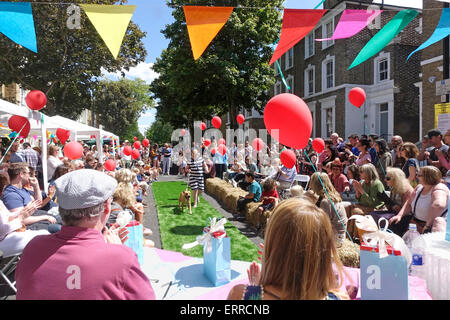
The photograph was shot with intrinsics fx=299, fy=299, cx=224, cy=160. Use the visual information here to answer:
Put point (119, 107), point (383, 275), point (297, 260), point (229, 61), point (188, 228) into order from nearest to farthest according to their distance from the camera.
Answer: point (297, 260)
point (383, 275)
point (188, 228)
point (229, 61)
point (119, 107)

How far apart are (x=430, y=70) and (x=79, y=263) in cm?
1582

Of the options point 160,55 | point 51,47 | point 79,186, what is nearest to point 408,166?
point 79,186

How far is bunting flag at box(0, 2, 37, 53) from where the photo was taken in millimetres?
3500

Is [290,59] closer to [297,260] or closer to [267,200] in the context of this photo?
[267,200]

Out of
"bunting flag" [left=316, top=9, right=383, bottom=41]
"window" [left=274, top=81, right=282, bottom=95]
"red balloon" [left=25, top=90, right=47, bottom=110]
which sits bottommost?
"red balloon" [left=25, top=90, right=47, bottom=110]

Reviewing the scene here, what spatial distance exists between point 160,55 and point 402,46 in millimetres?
23678

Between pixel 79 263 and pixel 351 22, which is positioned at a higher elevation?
pixel 351 22

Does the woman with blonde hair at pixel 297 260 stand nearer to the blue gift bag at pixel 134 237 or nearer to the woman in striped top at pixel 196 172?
the blue gift bag at pixel 134 237

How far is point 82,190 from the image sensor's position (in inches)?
62.0

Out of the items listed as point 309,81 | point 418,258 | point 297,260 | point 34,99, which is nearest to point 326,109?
point 309,81

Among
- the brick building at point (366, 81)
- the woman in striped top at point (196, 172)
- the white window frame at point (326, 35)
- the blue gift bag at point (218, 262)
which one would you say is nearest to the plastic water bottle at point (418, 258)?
the blue gift bag at point (218, 262)

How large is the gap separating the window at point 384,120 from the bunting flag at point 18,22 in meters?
17.9

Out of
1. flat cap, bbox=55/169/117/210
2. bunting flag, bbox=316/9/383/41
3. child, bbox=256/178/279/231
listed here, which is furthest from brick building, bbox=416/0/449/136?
flat cap, bbox=55/169/117/210

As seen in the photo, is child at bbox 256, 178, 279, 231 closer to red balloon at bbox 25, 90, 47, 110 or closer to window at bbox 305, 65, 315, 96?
red balloon at bbox 25, 90, 47, 110
